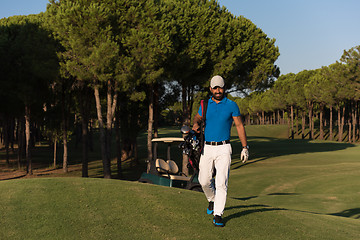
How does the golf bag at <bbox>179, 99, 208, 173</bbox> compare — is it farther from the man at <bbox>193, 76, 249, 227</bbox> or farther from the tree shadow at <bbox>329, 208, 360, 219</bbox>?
the tree shadow at <bbox>329, 208, 360, 219</bbox>

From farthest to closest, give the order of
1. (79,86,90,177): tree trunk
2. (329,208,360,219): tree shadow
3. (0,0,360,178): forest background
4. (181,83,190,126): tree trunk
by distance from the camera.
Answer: (181,83,190,126): tree trunk < (79,86,90,177): tree trunk < (0,0,360,178): forest background < (329,208,360,219): tree shadow

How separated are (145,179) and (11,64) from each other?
19.4 metres

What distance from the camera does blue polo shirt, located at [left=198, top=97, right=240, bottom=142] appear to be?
6.67 metres

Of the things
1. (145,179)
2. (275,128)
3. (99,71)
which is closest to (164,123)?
(275,128)

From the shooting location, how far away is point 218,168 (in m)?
6.62

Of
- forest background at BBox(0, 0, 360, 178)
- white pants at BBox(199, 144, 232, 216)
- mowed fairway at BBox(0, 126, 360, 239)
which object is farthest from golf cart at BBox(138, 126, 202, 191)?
white pants at BBox(199, 144, 232, 216)

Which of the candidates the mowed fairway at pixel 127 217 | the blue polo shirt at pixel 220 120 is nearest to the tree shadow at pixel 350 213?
the mowed fairway at pixel 127 217

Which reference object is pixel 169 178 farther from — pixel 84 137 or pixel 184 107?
pixel 184 107

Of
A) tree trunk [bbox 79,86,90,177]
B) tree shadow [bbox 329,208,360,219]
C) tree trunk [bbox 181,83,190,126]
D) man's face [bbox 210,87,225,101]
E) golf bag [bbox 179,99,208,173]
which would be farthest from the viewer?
tree trunk [bbox 181,83,190,126]

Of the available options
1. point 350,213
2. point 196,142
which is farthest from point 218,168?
point 350,213

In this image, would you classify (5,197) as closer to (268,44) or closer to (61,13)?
(61,13)

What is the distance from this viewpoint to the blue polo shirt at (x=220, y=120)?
6.67 metres

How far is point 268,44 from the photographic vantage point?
34.6m

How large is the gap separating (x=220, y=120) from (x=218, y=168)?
0.86m
